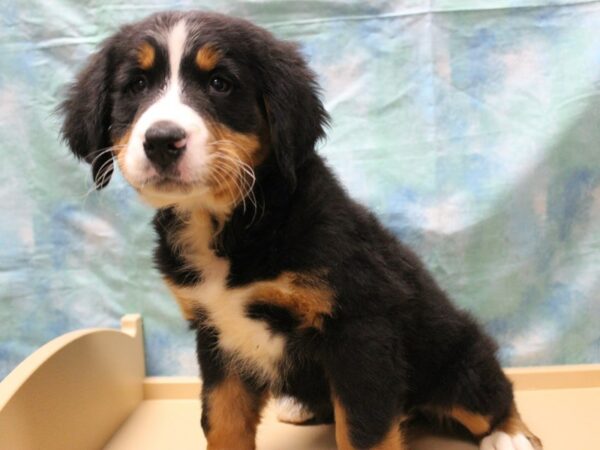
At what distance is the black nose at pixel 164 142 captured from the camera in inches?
59.6

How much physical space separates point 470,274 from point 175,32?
1.60 m

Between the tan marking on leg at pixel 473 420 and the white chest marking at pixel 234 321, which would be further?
the tan marking on leg at pixel 473 420

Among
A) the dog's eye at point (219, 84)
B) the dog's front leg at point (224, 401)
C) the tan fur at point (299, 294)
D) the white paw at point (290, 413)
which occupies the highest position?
the dog's eye at point (219, 84)

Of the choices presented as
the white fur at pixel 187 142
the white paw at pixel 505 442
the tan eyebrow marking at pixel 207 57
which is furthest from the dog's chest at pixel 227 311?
the white paw at pixel 505 442

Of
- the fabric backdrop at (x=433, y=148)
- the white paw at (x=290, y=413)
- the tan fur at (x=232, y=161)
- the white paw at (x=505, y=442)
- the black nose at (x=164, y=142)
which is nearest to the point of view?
the black nose at (x=164, y=142)

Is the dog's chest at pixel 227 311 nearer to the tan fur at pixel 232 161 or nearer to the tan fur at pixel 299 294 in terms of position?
the tan fur at pixel 299 294

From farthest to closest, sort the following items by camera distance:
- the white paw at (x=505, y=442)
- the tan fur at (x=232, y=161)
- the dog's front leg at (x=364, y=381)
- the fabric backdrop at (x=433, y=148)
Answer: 1. the fabric backdrop at (x=433, y=148)
2. the white paw at (x=505, y=442)
3. the dog's front leg at (x=364, y=381)
4. the tan fur at (x=232, y=161)

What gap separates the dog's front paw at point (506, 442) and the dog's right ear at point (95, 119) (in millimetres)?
1370

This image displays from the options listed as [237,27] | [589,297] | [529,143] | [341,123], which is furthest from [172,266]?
[589,297]

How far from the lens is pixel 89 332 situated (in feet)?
7.57

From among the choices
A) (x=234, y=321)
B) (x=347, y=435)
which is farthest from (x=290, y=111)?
(x=347, y=435)

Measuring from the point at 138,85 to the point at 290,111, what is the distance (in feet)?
1.32

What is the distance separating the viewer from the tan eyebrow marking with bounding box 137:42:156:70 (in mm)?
1720

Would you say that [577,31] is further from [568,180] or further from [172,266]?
[172,266]
